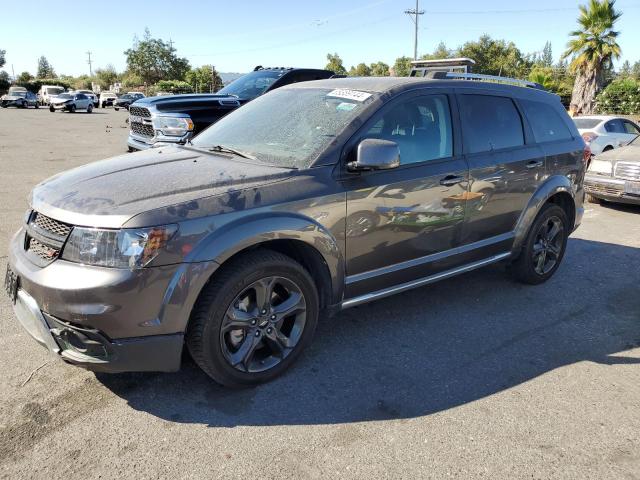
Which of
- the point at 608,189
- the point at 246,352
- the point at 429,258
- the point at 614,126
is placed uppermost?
the point at 614,126

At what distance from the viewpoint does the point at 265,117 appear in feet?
13.0

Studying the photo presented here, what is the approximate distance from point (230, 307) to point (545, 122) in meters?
3.62

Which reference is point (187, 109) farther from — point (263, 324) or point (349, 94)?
point (263, 324)

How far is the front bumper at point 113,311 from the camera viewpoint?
2549 millimetres

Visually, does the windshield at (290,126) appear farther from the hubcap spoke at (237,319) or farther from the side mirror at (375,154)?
the hubcap spoke at (237,319)

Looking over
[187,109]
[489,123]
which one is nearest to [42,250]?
[489,123]

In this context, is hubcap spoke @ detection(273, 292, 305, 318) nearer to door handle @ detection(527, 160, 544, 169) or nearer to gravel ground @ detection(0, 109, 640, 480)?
gravel ground @ detection(0, 109, 640, 480)

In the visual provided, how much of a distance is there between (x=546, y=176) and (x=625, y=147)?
20.1ft

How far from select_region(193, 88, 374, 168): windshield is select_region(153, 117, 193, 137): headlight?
13.0ft

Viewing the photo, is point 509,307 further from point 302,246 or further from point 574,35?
point 574,35

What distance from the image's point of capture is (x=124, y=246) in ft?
8.45

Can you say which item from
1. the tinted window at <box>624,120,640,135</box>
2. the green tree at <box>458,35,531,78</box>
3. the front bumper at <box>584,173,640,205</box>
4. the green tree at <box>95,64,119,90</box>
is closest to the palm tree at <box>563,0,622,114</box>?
the tinted window at <box>624,120,640,135</box>

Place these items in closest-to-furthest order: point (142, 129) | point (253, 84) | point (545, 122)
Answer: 1. point (545, 122)
2. point (142, 129)
3. point (253, 84)

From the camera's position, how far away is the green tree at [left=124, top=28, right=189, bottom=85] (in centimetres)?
8000
